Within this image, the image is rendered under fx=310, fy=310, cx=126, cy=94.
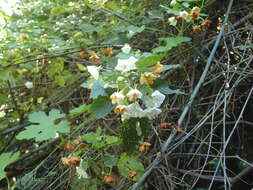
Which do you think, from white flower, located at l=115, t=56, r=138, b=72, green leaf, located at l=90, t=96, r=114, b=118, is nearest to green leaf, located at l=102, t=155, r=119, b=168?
green leaf, located at l=90, t=96, r=114, b=118

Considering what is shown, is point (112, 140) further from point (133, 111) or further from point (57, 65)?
point (57, 65)

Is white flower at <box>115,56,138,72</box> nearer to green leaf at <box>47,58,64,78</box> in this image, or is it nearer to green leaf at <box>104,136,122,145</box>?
green leaf at <box>104,136,122,145</box>

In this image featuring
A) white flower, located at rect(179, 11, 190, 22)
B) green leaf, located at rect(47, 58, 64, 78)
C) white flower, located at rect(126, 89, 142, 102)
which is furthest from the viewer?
green leaf, located at rect(47, 58, 64, 78)

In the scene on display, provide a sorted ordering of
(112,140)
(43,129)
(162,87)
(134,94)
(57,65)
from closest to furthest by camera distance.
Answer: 1. (134,94)
2. (162,87)
3. (112,140)
4. (43,129)
5. (57,65)

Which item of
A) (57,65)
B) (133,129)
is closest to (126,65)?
(133,129)

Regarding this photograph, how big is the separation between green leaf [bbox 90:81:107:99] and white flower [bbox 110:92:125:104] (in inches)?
2.1

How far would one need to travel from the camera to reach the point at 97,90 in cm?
97

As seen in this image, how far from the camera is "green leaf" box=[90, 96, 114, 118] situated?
985 millimetres

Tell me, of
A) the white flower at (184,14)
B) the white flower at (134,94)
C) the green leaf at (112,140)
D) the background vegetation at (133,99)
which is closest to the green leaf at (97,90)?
the background vegetation at (133,99)

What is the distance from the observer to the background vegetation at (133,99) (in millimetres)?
1113

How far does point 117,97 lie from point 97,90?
0.28 ft

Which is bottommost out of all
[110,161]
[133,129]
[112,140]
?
[110,161]

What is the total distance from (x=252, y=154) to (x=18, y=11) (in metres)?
2.04

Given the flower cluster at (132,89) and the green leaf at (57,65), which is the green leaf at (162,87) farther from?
the green leaf at (57,65)
